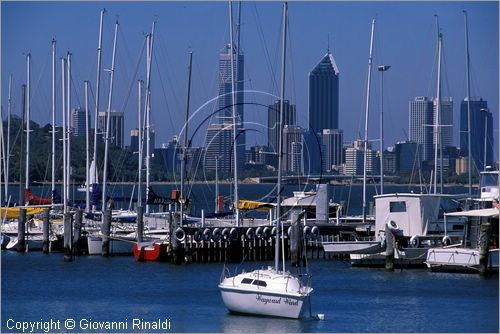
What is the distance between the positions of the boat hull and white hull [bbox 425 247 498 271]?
45.8ft

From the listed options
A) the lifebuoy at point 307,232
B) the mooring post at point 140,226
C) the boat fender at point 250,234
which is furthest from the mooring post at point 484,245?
the mooring post at point 140,226

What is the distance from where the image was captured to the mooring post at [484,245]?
4772 cm

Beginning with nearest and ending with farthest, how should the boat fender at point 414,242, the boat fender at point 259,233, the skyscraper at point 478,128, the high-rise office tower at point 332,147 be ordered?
the boat fender at point 414,242 < the boat fender at point 259,233 < the skyscraper at point 478,128 < the high-rise office tower at point 332,147

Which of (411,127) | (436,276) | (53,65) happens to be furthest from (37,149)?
(436,276)

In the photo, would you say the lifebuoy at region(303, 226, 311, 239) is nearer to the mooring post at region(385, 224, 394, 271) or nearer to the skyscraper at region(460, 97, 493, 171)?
the mooring post at region(385, 224, 394, 271)

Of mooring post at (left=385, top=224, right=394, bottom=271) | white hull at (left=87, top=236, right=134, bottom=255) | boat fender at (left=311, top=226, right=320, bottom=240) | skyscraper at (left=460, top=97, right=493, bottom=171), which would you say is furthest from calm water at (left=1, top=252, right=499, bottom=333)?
skyscraper at (left=460, top=97, right=493, bottom=171)

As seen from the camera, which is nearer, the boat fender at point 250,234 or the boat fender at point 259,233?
the boat fender at point 250,234

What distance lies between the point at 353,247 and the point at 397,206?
315 cm

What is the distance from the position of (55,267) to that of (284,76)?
59.6 ft

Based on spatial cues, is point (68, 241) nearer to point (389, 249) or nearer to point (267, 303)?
point (389, 249)

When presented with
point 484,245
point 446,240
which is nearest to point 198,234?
point 446,240

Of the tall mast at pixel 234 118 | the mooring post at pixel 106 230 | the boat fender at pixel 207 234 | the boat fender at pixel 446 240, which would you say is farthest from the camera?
A: the tall mast at pixel 234 118

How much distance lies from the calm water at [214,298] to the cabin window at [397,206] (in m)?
3.27

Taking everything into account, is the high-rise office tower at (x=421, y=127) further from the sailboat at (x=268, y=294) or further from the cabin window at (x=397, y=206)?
the sailboat at (x=268, y=294)
